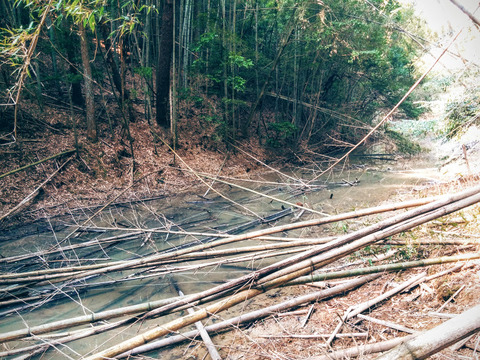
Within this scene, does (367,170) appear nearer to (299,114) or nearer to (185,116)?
(299,114)

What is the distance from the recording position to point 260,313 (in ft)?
10.7

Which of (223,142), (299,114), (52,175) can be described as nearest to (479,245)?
(52,175)

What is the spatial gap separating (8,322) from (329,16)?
12.9 metres

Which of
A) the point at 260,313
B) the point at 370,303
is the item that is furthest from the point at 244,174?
the point at 370,303

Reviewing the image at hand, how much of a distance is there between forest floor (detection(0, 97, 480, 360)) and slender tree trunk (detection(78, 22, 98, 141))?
16.9 inches

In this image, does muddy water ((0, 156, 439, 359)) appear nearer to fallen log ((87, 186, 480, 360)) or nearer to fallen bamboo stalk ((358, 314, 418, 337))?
fallen log ((87, 186, 480, 360))

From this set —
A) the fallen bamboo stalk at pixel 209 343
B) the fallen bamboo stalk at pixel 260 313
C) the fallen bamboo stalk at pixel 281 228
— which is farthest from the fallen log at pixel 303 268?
the fallen bamboo stalk at pixel 281 228

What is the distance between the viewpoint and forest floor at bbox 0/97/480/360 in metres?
2.81

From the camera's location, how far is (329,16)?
11.3 metres

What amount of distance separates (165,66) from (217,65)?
274cm

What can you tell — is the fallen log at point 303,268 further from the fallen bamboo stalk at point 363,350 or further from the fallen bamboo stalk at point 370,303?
the fallen bamboo stalk at point 370,303

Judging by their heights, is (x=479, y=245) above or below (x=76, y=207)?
above

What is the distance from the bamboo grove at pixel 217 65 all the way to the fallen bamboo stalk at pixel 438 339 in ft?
25.7

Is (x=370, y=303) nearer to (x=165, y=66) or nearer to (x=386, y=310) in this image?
(x=386, y=310)
